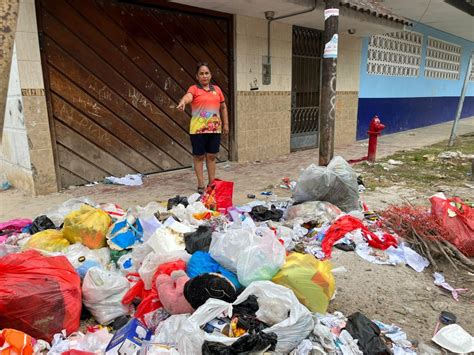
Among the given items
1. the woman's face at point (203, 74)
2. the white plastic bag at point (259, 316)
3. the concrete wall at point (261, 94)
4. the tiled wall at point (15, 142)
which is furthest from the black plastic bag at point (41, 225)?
the concrete wall at point (261, 94)

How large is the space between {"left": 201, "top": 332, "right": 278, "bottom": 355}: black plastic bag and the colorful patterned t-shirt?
316 centimetres

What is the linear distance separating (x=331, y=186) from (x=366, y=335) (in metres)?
2.02

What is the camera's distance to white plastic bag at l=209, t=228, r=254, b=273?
2.37 m

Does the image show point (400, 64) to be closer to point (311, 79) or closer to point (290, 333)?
point (311, 79)

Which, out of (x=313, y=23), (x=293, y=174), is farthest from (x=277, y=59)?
(x=293, y=174)

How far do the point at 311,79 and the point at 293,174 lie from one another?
3.23 metres

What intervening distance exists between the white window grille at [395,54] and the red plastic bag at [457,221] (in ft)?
24.5

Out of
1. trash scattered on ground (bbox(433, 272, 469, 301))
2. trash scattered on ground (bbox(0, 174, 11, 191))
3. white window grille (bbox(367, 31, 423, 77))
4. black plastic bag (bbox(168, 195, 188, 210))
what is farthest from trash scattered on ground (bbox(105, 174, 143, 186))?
white window grille (bbox(367, 31, 423, 77))

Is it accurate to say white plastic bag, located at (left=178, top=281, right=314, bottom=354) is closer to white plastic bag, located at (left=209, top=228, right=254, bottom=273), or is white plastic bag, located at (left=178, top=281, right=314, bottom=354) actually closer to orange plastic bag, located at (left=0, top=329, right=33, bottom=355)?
white plastic bag, located at (left=209, top=228, right=254, bottom=273)

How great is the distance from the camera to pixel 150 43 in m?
5.55

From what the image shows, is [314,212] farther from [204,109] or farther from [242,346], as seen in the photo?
[242,346]

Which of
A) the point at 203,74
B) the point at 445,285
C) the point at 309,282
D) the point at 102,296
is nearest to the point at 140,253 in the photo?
the point at 102,296

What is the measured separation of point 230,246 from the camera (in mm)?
2410

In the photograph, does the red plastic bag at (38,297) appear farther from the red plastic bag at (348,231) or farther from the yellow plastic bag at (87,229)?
the red plastic bag at (348,231)
